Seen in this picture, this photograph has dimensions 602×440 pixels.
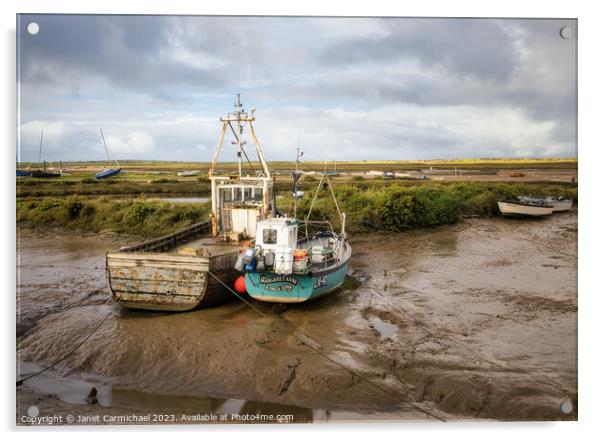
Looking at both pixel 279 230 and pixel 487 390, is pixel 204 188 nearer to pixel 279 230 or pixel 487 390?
pixel 279 230

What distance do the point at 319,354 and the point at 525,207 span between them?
53.5 ft

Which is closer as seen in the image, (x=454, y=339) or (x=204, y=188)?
(x=454, y=339)

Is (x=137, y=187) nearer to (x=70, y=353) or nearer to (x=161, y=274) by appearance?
(x=161, y=274)

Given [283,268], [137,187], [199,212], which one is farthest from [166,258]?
[137,187]

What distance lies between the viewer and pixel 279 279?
9508 mm

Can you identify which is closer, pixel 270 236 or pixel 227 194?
pixel 270 236

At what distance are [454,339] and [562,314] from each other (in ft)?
8.70

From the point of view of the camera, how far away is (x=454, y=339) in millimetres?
8688

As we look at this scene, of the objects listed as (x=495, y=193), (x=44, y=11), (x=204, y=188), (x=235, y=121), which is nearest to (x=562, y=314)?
(x=235, y=121)

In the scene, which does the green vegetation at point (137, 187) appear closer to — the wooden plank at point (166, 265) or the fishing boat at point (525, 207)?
the wooden plank at point (166, 265)

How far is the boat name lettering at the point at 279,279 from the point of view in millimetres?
9469

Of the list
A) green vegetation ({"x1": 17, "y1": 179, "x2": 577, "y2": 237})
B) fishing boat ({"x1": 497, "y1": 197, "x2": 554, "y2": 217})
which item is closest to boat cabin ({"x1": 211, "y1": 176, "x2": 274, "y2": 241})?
green vegetation ({"x1": 17, "y1": 179, "x2": 577, "y2": 237})

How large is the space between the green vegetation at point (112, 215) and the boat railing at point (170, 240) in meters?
4.67

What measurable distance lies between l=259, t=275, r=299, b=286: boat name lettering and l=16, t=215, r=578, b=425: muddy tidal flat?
796mm
